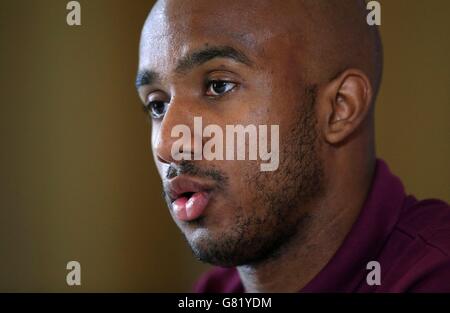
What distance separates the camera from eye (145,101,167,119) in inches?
42.5

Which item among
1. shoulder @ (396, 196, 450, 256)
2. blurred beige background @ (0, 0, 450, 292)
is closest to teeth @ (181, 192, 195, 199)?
shoulder @ (396, 196, 450, 256)

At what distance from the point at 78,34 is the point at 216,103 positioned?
24.5 inches

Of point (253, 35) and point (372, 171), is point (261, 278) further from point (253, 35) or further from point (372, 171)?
point (253, 35)

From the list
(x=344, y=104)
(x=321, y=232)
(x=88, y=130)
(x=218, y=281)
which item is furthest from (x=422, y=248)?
(x=88, y=130)

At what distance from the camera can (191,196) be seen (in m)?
0.98

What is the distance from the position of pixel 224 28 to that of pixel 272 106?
16 centimetres

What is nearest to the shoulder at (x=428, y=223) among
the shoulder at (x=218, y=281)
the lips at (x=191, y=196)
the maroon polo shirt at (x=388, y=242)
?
the maroon polo shirt at (x=388, y=242)

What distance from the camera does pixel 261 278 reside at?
3.58 feet

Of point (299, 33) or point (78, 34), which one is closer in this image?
point (299, 33)

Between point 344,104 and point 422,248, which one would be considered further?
point 344,104

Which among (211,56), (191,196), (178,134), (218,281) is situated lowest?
(218,281)

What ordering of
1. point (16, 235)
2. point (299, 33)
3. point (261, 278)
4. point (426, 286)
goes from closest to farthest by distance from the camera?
point (426, 286) < point (299, 33) < point (261, 278) < point (16, 235)

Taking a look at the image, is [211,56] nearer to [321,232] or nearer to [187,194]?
[187,194]
